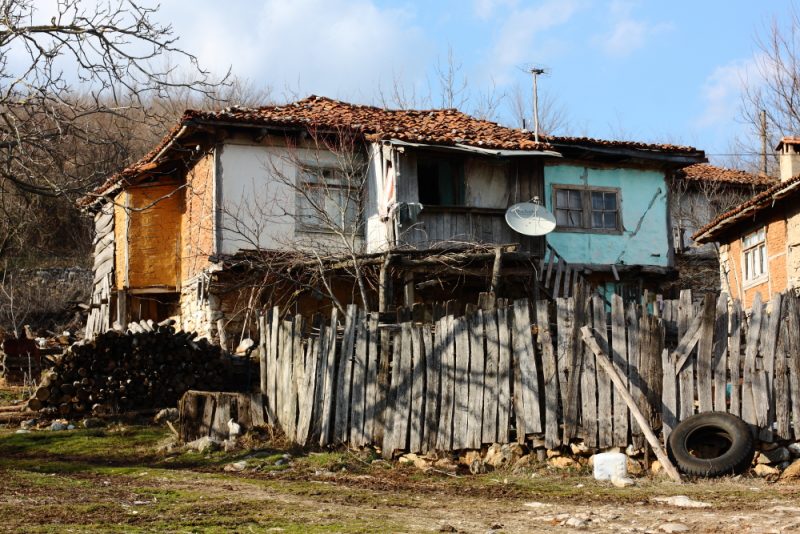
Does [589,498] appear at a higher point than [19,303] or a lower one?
lower

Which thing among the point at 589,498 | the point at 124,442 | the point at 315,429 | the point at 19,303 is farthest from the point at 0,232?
the point at 589,498

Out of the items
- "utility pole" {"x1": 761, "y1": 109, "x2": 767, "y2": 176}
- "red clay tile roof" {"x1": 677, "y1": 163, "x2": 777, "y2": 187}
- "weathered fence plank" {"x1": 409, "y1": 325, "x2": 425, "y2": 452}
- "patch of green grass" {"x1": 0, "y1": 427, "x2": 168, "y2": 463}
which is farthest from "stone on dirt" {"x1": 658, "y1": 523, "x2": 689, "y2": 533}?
"red clay tile roof" {"x1": 677, "y1": 163, "x2": 777, "y2": 187}

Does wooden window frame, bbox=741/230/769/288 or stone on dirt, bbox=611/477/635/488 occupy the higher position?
wooden window frame, bbox=741/230/769/288

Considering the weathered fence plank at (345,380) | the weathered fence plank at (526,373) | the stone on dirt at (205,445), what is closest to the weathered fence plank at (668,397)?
the weathered fence plank at (526,373)

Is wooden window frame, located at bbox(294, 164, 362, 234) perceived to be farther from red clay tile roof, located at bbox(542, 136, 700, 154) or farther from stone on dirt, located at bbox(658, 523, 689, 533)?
stone on dirt, located at bbox(658, 523, 689, 533)

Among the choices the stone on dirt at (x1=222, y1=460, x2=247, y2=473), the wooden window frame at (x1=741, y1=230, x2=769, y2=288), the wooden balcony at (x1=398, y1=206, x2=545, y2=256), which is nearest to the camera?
the stone on dirt at (x1=222, y1=460, x2=247, y2=473)

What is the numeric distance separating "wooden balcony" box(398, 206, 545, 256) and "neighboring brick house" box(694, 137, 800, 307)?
4111mm

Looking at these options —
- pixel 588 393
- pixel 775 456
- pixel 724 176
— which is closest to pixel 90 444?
pixel 588 393

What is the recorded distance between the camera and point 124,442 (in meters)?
12.6

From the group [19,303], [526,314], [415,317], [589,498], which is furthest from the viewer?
[19,303]

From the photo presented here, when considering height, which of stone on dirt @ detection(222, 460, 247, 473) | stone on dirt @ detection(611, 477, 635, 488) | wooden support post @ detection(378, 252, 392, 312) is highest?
wooden support post @ detection(378, 252, 392, 312)

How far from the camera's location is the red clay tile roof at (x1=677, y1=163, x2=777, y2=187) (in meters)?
30.8

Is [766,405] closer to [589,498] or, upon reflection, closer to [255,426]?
[589,498]

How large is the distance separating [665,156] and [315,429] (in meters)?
11.4
